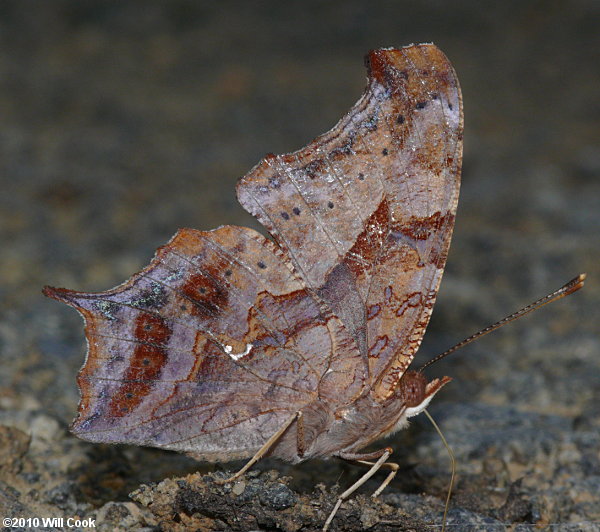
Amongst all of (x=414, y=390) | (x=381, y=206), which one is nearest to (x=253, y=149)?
(x=381, y=206)

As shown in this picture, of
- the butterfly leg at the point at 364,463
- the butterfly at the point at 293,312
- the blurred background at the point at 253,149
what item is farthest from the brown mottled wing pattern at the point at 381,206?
the blurred background at the point at 253,149

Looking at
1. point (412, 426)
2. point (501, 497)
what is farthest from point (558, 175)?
point (501, 497)

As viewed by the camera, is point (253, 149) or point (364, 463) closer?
point (364, 463)

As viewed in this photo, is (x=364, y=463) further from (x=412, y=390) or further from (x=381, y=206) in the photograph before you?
(x=381, y=206)

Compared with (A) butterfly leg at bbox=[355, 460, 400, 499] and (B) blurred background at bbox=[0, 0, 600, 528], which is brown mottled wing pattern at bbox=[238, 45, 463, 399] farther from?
(B) blurred background at bbox=[0, 0, 600, 528]

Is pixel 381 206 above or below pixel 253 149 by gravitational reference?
below

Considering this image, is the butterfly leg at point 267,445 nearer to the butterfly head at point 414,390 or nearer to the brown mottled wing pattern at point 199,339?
Answer: the brown mottled wing pattern at point 199,339

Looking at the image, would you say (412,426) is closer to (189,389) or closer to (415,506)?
(415,506)

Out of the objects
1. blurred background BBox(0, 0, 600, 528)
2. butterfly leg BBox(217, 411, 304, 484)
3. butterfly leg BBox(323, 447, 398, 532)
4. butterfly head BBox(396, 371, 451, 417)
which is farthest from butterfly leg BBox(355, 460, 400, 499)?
blurred background BBox(0, 0, 600, 528)
